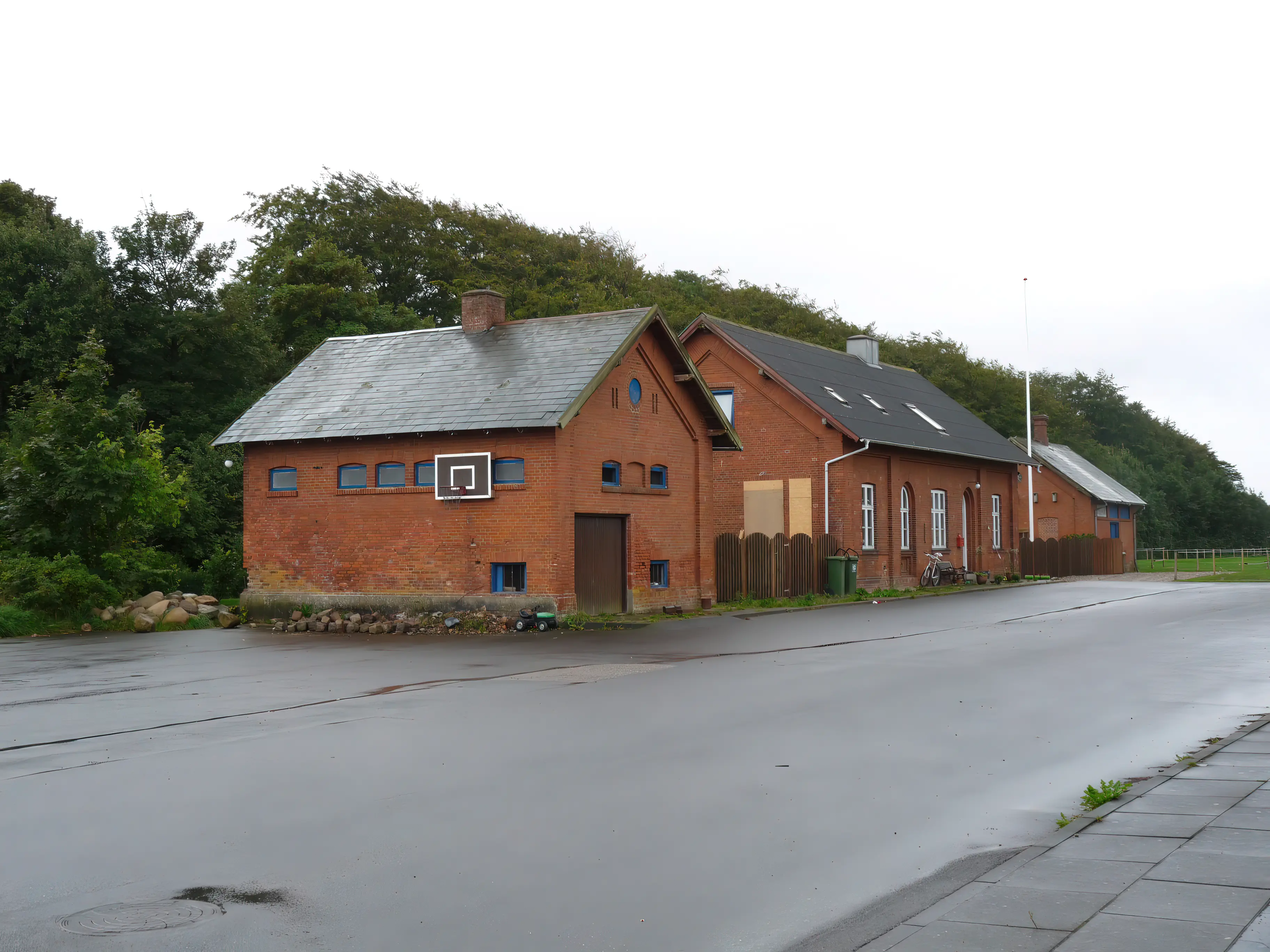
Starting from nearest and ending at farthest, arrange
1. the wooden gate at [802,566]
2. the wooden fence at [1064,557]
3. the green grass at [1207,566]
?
the wooden gate at [802,566]
the wooden fence at [1064,557]
the green grass at [1207,566]

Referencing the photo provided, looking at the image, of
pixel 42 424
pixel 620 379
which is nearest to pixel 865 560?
pixel 620 379

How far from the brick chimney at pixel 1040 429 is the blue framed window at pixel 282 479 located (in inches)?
1866

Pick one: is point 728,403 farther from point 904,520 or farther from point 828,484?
point 904,520

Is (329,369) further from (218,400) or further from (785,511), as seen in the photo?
(218,400)

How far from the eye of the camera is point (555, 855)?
656 cm

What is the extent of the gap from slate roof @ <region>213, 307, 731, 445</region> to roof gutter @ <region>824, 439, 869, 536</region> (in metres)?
7.01

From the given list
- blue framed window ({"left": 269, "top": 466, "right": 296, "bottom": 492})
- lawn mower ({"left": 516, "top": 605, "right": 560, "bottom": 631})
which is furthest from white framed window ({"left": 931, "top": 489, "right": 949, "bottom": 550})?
blue framed window ({"left": 269, "top": 466, "right": 296, "bottom": 492})

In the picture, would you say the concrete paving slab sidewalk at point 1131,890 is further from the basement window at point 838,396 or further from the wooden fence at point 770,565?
the basement window at point 838,396

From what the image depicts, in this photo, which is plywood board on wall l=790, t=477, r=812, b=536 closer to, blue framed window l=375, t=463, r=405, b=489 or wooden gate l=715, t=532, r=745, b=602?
wooden gate l=715, t=532, r=745, b=602

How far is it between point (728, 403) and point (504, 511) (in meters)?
14.7

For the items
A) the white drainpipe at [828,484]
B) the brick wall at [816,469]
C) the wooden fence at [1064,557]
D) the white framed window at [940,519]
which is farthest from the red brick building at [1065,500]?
the white drainpipe at [828,484]

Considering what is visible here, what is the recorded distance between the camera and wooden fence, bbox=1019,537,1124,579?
49.6m

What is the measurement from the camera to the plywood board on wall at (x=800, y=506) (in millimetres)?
36312

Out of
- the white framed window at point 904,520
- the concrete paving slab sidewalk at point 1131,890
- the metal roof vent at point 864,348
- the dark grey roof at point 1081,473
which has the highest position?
the metal roof vent at point 864,348
